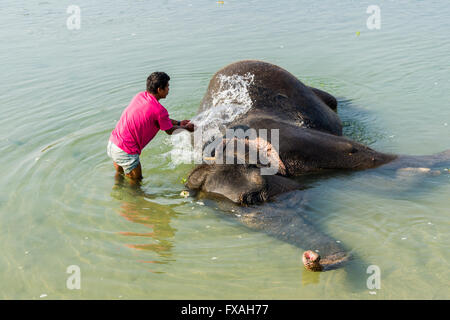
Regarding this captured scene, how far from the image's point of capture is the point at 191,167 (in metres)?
6.12

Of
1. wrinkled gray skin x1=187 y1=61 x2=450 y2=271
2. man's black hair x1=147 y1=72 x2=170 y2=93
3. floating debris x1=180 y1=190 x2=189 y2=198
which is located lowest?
floating debris x1=180 y1=190 x2=189 y2=198

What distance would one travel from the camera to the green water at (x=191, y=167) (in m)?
4.04

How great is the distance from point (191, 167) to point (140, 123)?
1.01 m

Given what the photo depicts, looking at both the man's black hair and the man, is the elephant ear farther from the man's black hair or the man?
the man's black hair

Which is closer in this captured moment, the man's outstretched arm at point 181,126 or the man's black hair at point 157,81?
the man's black hair at point 157,81

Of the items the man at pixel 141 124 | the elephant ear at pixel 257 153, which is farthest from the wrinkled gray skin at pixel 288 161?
the man at pixel 141 124

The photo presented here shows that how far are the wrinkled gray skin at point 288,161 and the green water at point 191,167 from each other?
0.62 ft

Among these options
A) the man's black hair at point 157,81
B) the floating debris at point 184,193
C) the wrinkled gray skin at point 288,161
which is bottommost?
the floating debris at point 184,193

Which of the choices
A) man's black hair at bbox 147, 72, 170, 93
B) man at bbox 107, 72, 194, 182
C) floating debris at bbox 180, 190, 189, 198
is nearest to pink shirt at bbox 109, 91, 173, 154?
man at bbox 107, 72, 194, 182

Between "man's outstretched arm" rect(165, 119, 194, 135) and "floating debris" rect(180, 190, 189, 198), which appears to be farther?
"man's outstretched arm" rect(165, 119, 194, 135)

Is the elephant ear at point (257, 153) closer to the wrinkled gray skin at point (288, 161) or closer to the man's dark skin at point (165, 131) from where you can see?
the wrinkled gray skin at point (288, 161)

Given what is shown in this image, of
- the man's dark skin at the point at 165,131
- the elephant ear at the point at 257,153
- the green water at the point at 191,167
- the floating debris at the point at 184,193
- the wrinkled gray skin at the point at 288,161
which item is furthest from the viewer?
the man's dark skin at the point at 165,131

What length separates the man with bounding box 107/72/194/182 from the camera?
5.41 metres
